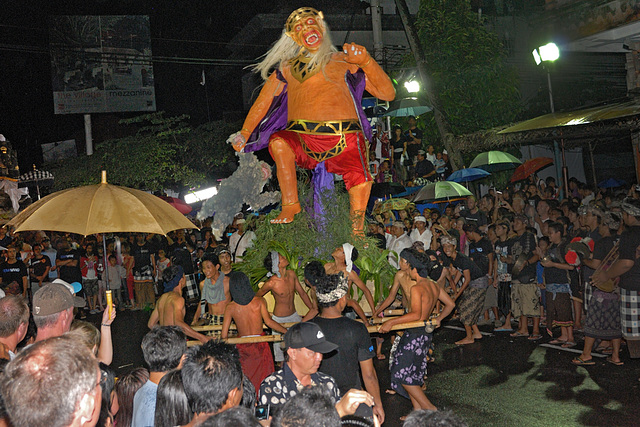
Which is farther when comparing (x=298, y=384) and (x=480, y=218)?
(x=480, y=218)

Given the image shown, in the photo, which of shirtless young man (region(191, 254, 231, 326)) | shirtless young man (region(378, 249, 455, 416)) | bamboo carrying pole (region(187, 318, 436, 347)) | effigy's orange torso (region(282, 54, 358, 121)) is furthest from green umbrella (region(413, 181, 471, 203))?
bamboo carrying pole (region(187, 318, 436, 347))

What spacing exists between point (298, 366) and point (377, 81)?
4.69 m

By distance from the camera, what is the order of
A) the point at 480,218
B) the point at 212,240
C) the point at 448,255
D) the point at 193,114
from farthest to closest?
the point at 193,114 → the point at 212,240 → the point at 480,218 → the point at 448,255

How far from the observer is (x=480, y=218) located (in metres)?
12.3

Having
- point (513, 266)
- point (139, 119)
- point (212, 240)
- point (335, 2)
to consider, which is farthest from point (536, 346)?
point (335, 2)

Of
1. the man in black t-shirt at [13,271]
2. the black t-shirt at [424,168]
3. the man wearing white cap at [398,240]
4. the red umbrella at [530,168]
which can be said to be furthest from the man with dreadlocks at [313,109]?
the red umbrella at [530,168]

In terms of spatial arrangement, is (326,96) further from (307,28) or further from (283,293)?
(283,293)

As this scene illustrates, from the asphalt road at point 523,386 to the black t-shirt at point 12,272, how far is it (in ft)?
13.9

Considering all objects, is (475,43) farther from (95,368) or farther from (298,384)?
(95,368)

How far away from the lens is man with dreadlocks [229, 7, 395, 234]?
24.9ft

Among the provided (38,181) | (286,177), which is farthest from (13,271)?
(38,181)

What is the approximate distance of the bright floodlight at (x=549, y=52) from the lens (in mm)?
13260

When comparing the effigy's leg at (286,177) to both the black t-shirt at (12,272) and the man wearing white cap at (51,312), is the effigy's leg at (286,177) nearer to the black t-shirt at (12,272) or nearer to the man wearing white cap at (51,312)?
the man wearing white cap at (51,312)

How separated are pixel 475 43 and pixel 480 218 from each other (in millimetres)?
7298
